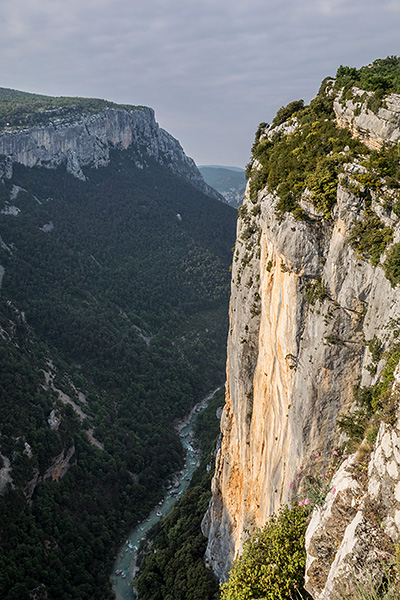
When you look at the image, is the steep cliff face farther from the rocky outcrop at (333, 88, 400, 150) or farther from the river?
the river

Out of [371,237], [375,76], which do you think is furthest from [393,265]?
[375,76]

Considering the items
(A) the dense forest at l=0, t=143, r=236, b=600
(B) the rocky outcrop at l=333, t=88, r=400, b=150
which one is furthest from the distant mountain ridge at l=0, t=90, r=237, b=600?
(B) the rocky outcrop at l=333, t=88, r=400, b=150

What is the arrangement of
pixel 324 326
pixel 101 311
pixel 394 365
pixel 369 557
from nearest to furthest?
pixel 369 557
pixel 394 365
pixel 324 326
pixel 101 311

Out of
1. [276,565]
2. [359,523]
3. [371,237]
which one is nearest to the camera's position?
[359,523]

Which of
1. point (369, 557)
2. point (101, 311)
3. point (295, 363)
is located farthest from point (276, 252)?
point (101, 311)

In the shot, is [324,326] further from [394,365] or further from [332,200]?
[332,200]

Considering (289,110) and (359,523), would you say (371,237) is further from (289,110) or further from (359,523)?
(289,110)

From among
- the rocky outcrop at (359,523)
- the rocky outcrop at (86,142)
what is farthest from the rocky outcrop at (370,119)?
the rocky outcrop at (86,142)

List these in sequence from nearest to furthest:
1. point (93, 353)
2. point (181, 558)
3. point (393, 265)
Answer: point (393, 265)
point (181, 558)
point (93, 353)
